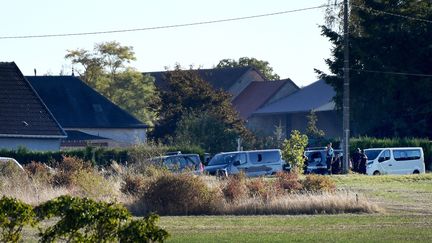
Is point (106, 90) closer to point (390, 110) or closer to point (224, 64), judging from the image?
point (224, 64)

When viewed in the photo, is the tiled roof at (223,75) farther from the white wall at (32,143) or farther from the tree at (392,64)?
the white wall at (32,143)

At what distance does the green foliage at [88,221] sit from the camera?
17.3 meters

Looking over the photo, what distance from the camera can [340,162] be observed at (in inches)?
2251

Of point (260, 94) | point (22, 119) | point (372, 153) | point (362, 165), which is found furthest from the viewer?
point (260, 94)

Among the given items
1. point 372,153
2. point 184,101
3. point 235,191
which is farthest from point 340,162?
point 184,101

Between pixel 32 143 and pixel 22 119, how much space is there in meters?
1.50

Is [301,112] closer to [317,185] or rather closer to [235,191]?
[317,185]

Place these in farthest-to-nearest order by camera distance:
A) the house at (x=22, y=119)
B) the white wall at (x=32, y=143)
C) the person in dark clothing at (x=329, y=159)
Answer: the house at (x=22, y=119) → the white wall at (x=32, y=143) → the person in dark clothing at (x=329, y=159)

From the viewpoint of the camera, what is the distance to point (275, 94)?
108812mm

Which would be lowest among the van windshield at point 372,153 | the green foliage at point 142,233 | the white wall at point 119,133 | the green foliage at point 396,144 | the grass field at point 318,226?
the grass field at point 318,226

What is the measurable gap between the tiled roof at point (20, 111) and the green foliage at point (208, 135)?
323 inches

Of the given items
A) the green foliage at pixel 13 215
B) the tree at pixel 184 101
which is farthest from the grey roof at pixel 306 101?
the green foliage at pixel 13 215

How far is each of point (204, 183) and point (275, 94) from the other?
75115 millimetres

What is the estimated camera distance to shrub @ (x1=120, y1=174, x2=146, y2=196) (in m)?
34.5
